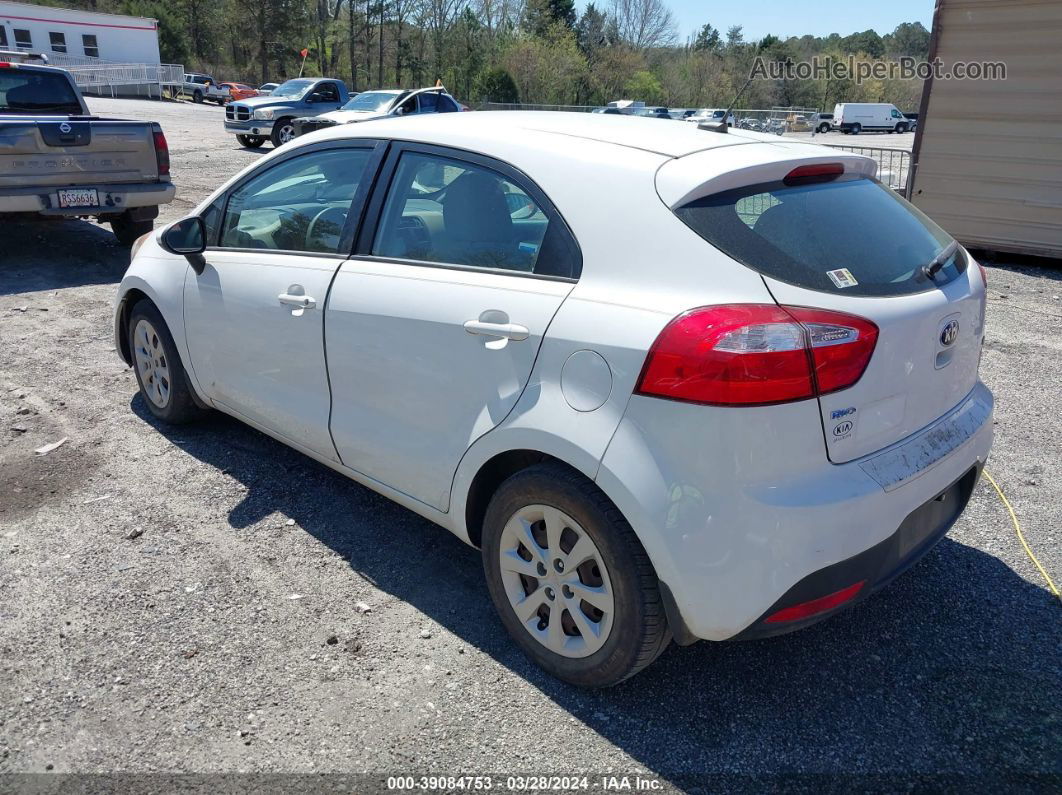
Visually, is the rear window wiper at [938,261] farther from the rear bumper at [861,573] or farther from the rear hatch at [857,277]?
the rear bumper at [861,573]

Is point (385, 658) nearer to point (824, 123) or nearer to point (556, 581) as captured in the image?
point (556, 581)

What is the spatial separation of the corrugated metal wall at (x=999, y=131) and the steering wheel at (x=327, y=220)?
8763mm

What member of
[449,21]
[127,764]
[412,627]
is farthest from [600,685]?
[449,21]

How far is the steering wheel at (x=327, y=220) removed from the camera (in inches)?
134

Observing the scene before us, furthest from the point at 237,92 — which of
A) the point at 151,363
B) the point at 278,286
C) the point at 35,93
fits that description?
the point at 278,286

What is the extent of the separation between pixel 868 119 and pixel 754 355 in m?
63.9

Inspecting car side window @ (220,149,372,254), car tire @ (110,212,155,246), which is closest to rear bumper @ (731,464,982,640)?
car side window @ (220,149,372,254)

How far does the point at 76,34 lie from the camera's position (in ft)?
177

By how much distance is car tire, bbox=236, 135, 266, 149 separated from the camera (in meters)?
22.1

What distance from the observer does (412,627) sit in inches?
121

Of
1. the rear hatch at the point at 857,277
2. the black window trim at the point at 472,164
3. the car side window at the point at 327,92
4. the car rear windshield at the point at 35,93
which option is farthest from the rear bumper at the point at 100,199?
the car side window at the point at 327,92

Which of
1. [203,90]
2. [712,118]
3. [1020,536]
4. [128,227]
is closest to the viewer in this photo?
[1020,536]

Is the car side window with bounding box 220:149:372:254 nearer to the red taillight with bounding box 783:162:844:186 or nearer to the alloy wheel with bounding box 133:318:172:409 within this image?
the alloy wheel with bounding box 133:318:172:409

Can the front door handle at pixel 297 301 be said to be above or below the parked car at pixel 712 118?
below
